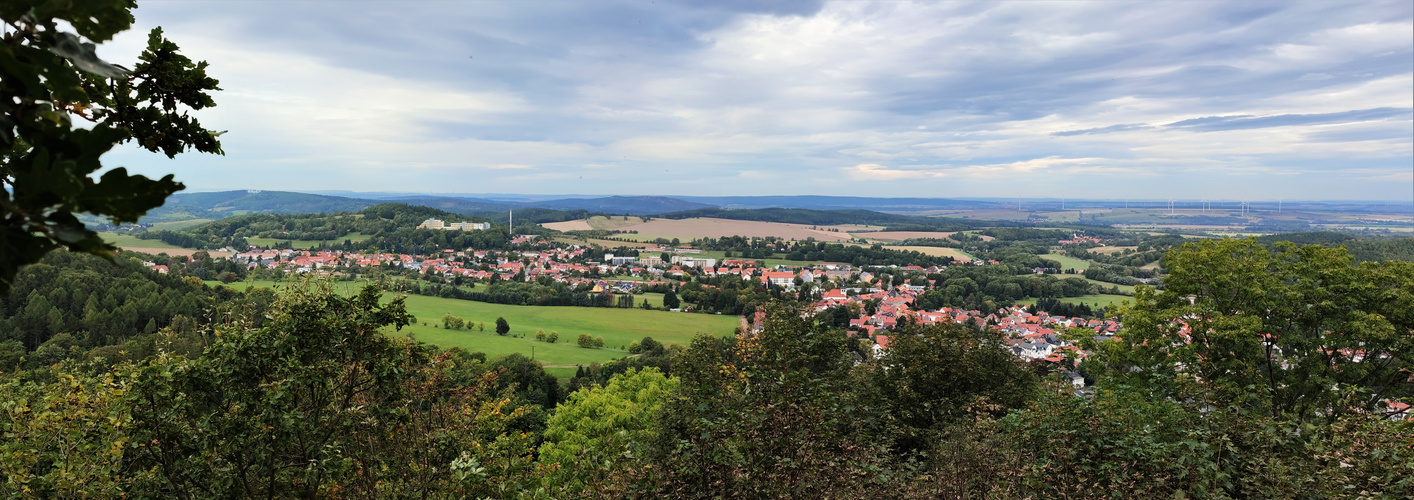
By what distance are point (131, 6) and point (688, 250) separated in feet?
345

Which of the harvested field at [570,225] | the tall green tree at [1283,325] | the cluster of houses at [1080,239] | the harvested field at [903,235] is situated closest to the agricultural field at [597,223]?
the harvested field at [570,225]

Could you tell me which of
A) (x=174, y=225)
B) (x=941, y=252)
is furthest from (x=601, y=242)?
(x=174, y=225)

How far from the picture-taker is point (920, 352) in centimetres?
1429

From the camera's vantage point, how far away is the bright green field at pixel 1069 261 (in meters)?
79.6

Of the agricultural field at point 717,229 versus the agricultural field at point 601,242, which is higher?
the agricultural field at point 717,229

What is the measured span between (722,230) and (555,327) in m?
82.3

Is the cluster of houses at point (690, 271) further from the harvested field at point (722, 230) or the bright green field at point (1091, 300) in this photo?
the harvested field at point (722, 230)

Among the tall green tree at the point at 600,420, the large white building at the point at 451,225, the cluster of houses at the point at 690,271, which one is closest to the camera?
the tall green tree at the point at 600,420

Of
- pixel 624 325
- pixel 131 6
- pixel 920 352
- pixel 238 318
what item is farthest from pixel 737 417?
pixel 624 325

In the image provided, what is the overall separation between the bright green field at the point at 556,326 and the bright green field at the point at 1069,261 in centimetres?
5129

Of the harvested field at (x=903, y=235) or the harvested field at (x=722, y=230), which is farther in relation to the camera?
the harvested field at (x=903, y=235)

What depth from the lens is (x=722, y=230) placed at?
127500 mm

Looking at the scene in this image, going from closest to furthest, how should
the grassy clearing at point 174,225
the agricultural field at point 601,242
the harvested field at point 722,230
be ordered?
the grassy clearing at point 174,225 → the agricultural field at point 601,242 → the harvested field at point 722,230

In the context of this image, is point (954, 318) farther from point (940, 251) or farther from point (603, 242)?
point (603, 242)
